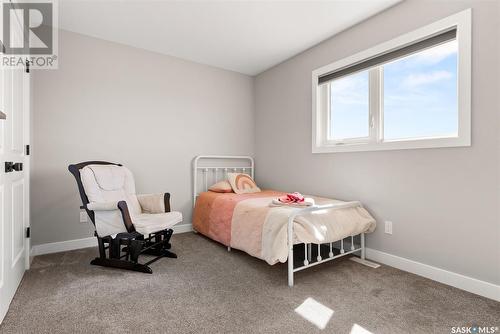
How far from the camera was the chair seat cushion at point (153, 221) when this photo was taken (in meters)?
2.30

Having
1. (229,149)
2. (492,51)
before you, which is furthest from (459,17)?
(229,149)

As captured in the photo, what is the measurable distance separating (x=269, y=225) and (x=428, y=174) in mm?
1410

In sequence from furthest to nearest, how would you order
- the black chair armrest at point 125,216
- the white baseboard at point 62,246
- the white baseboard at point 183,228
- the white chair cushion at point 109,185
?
the white baseboard at point 183,228
the white baseboard at point 62,246
the white chair cushion at point 109,185
the black chair armrest at point 125,216

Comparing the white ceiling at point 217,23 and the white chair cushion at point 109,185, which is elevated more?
the white ceiling at point 217,23

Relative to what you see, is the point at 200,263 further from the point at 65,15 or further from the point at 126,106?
the point at 65,15

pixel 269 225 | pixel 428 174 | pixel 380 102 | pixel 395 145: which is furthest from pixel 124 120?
pixel 428 174

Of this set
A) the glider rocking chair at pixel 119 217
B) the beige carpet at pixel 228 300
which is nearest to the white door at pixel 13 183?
the beige carpet at pixel 228 300

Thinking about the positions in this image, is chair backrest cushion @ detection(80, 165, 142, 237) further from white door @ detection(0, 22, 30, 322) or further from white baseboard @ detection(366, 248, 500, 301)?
white baseboard @ detection(366, 248, 500, 301)

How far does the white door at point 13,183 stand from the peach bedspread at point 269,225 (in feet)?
5.60

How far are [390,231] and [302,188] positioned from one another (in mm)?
1192

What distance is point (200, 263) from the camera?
252 centimetres

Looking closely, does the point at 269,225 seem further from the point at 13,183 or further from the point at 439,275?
the point at 13,183

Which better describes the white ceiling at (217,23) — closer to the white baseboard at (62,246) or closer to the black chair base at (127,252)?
the black chair base at (127,252)

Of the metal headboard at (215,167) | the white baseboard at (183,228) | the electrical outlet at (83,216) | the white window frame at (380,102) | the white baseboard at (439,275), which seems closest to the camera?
the white baseboard at (439,275)
